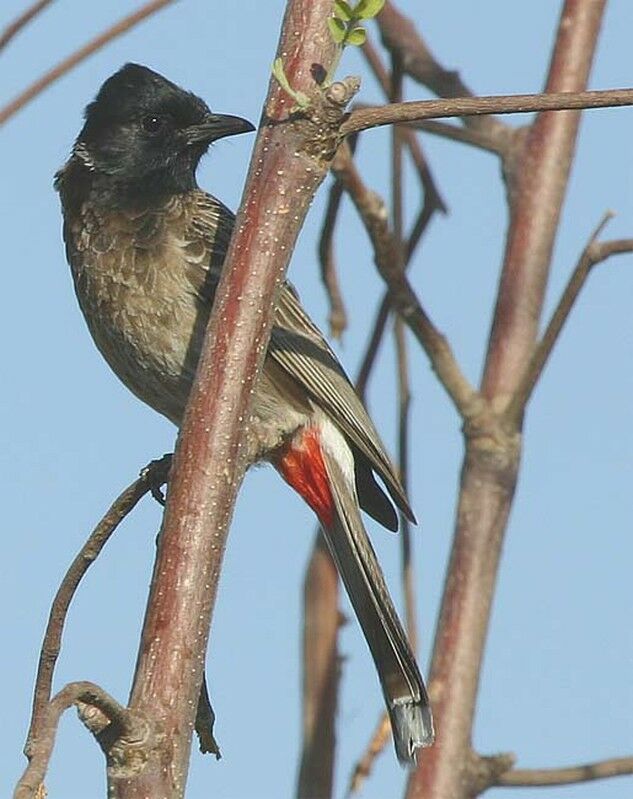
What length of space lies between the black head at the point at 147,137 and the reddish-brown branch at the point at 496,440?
1.06m

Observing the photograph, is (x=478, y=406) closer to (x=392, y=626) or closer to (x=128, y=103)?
(x=392, y=626)

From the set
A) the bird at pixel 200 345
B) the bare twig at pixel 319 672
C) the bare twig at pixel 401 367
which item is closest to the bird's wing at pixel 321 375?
the bird at pixel 200 345

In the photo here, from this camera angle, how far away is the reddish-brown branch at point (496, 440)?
2662mm

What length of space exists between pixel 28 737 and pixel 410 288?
1.75m

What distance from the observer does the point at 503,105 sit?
1674 millimetres

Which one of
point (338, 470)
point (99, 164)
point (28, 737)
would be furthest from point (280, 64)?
point (99, 164)

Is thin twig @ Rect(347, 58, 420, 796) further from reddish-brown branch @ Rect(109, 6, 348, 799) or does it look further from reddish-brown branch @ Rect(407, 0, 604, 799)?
reddish-brown branch @ Rect(109, 6, 348, 799)

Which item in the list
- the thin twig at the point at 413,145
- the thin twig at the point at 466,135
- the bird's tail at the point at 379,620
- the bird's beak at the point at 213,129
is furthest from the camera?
the bird's beak at the point at 213,129

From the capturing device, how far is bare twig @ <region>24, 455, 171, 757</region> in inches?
62.9

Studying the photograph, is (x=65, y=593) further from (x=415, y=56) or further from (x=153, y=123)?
(x=153, y=123)

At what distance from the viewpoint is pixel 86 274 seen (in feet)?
12.4

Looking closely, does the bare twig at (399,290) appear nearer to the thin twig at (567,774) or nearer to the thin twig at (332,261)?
the thin twig at (332,261)

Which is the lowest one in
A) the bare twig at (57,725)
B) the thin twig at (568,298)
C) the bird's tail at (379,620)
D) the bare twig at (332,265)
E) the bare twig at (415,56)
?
the bare twig at (57,725)

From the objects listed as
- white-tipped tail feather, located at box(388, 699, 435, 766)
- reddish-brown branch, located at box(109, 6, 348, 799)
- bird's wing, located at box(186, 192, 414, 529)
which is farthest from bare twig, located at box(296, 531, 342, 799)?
reddish-brown branch, located at box(109, 6, 348, 799)
